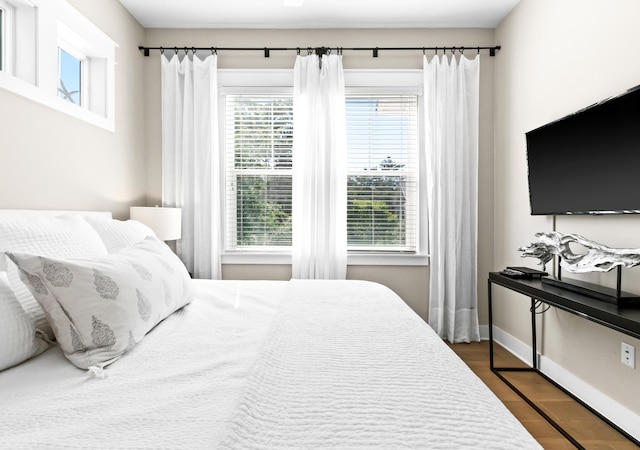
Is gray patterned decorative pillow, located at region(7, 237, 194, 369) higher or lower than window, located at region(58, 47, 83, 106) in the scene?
lower

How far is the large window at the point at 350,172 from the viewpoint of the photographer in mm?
3311

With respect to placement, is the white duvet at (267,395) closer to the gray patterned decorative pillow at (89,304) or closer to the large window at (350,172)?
the gray patterned decorative pillow at (89,304)

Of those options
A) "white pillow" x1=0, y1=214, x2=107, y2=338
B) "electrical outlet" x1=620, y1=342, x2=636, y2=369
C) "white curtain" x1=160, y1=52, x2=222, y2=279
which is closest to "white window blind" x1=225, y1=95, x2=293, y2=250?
"white curtain" x1=160, y1=52, x2=222, y2=279

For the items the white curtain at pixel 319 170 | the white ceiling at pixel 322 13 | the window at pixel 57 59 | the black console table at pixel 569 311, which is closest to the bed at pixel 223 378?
the black console table at pixel 569 311

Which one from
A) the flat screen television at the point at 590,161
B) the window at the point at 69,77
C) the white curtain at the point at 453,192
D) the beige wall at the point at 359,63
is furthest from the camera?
the beige wall at the point at 359,63

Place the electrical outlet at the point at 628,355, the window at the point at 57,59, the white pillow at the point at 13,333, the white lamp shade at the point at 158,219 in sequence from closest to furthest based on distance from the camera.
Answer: the white pillow at the point at 13,333 < the electrical outlet at the point at 628,355 < the window at the point at 57,59 < the white lamp shade at the point at 158,219

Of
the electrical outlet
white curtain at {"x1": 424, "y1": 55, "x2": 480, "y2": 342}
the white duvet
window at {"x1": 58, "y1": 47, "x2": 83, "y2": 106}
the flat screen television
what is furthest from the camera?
white curtain at {"x1": 424, "y1": 55, "x2": 480, "y2": 342}

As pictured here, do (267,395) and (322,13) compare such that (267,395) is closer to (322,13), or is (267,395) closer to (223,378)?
(223,378)

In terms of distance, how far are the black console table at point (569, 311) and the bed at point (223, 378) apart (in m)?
0.87

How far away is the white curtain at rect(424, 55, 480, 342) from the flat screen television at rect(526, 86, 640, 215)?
2.26ft

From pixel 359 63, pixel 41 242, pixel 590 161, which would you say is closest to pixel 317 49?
pixel 359 63

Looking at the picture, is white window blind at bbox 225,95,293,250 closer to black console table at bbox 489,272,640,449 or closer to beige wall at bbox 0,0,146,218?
beige wall at bbox 0,0,146,218

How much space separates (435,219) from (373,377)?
2.46 meters

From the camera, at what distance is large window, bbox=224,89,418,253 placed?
10.9 ft
